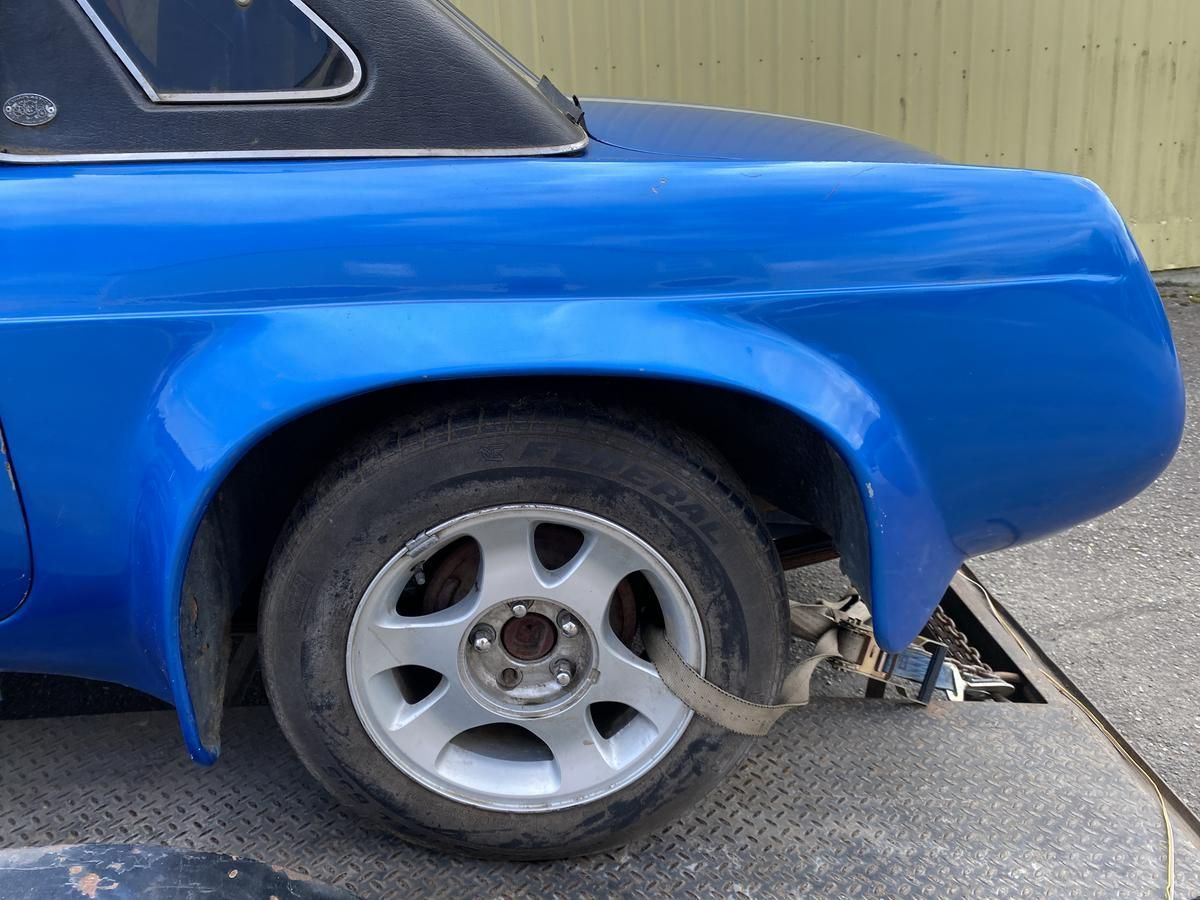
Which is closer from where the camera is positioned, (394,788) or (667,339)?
(667,339)

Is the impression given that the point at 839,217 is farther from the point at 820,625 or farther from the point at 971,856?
the point at 971,856

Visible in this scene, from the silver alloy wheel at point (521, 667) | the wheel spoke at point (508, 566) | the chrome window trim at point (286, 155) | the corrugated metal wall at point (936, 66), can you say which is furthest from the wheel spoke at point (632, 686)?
the corrugated metal wall at point (936, 66)

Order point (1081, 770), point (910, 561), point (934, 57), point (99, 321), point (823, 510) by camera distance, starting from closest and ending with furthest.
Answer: point (99, 321), point (910, 561), point (823, 510), point (1081, 770), point (934, 57)

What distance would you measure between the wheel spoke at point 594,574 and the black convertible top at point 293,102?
67cm

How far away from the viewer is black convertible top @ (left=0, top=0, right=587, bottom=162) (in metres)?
1.47

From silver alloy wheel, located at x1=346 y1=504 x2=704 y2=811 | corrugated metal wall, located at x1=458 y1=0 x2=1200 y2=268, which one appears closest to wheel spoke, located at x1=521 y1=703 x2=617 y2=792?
silver alloy wheel, located at x1=346 y1=504 x2=704 y2=811

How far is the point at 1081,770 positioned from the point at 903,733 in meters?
0.36

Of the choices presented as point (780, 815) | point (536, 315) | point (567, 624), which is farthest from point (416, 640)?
point (780, 815)

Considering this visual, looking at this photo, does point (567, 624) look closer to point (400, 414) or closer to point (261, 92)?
point (400, 414)

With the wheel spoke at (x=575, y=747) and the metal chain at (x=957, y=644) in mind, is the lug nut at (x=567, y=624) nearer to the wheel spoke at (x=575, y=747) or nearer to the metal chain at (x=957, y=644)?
the wheel spoke at (x=575, y=747)

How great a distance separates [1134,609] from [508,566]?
2096 mm

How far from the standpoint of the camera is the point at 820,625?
2.18 m

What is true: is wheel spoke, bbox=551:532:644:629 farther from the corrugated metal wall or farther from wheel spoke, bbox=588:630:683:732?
the corrugated metal wall

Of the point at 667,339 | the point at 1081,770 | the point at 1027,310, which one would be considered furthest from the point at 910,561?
the point at 1081,770
